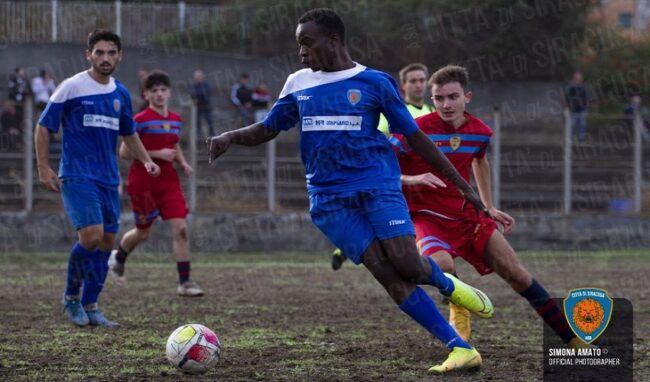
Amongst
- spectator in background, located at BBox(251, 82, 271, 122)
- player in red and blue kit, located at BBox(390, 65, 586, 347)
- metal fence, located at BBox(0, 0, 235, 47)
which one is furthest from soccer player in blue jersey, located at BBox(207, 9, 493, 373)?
metal fence, located at BBox(0, 0, 235, 47)

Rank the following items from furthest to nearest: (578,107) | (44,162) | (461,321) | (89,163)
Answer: (578,107) → (89,163) → (44,162) → (461,321)

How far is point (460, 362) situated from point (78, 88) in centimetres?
416

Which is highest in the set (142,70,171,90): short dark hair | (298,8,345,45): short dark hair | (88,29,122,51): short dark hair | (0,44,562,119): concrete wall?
(0,44,562,119): concrete wall

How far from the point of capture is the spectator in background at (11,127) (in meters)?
18.3

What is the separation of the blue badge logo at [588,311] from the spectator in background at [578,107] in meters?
14.0

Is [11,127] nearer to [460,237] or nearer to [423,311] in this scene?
[460,237]

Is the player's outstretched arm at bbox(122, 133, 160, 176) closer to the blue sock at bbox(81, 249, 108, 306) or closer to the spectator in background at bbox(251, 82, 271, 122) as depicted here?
the blue sock at bbox(81, 249, 108, 306)

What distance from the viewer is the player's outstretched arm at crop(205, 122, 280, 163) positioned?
616 centimetres

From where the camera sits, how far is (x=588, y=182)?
20531 millimetres

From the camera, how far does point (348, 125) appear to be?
6.12 meters

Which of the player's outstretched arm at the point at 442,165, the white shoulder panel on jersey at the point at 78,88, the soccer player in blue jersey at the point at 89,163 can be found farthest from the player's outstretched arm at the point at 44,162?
the player's outstretched arm at the point at 442,165

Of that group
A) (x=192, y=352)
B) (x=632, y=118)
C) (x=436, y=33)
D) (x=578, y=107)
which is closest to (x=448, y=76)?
(x=192, y=352)

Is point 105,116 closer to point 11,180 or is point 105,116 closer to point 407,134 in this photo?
point 407,134

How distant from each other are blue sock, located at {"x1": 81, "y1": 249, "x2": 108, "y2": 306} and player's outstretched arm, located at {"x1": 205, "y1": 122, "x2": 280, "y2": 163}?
284 cm
